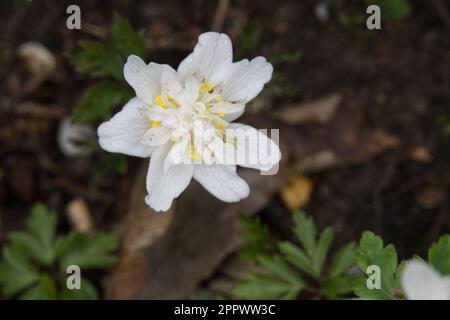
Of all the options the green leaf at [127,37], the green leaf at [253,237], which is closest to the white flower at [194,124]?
the green leaf at [127,37]

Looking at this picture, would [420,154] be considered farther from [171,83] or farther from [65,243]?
[65,243]

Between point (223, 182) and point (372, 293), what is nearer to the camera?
point (372, 293)

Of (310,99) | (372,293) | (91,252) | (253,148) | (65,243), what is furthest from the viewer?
(310,99)

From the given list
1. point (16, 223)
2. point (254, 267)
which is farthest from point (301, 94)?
point (16, 223)

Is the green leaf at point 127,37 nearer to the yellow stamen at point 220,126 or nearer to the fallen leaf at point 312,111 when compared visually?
the yellow stamen at point 220,126

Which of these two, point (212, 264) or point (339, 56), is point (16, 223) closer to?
point (212, 264)

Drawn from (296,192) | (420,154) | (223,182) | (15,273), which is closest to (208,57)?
(223,182)

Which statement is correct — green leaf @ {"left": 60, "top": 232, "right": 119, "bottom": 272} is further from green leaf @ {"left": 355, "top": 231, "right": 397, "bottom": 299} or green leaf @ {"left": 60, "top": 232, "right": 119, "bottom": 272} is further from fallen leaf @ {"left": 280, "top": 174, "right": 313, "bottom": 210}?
green leaf @ {"left": 355, "top": 231, "right": 397, "bottom": 299}
